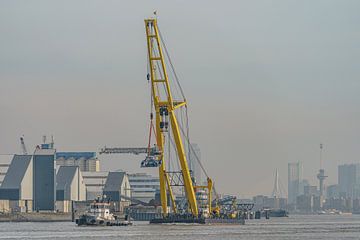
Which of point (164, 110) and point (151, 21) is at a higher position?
point (151, 21)

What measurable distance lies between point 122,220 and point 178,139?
25.5 m

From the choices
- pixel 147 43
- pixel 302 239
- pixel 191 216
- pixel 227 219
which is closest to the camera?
pixel 302 239

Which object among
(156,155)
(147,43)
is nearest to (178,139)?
(156,155)

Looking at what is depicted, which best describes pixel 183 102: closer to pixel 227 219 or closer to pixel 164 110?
pixel 164 110

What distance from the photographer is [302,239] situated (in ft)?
398

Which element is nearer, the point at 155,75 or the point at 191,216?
the point at 155,75

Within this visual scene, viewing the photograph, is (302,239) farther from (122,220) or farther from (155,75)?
(122,220)

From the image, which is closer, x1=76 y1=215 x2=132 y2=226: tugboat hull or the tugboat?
x1=76 y1=215 x2=132 y2=226: tugboat hull

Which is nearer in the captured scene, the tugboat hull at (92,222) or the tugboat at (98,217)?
the tugboat hull at (92,222)

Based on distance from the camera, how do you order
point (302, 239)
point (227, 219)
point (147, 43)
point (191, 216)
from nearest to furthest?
point (302, 239) → point (147, 43) → point (191, 216) → point (227, 219)

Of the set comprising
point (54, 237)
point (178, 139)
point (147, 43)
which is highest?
point (147, 43)

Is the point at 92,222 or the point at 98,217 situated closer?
the point at 92,222

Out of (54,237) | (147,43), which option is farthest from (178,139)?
(54,237)

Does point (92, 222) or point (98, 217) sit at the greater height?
point (98, 217)
